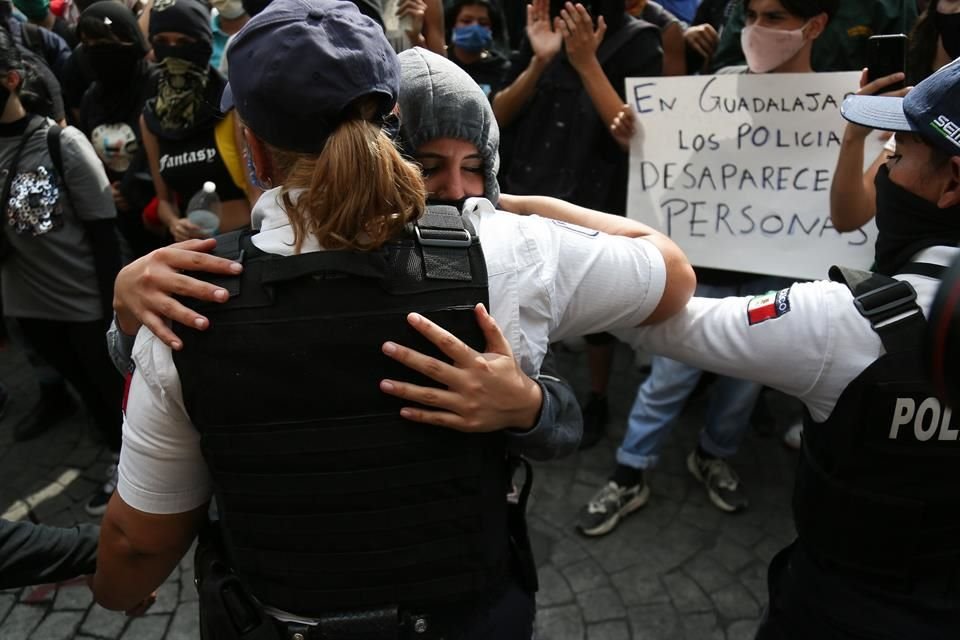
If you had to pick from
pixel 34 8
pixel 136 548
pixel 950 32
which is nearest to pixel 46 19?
pixel 34 8

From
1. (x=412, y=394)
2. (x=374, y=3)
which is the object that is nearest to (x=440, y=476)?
(x=412, y=394)

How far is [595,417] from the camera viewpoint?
12.2 ft

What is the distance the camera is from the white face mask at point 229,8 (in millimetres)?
3828

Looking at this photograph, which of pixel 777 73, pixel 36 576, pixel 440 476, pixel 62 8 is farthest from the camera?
pixel 62 8

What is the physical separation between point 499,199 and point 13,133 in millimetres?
2288

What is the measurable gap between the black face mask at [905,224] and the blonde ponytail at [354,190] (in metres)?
0.96

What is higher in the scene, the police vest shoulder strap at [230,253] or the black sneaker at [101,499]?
the police vest shoulder strap at [230,253]

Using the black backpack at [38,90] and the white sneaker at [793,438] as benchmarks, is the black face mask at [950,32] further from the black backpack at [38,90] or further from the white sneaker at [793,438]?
the black backpack at [38,90]

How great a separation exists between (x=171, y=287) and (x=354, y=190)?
1.04 ft

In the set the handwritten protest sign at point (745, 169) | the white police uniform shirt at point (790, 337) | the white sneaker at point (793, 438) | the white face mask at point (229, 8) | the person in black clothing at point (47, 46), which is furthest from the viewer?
the person in black clothing at point (47, 46)

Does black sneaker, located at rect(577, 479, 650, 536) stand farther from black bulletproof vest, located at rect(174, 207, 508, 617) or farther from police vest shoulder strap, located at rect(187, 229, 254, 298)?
police vest shoulder strap, located at rect(187, 229, 254, 298)

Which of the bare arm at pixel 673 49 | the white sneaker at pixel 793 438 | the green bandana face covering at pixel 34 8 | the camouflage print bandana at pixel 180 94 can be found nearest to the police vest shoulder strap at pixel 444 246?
the camouflage print bandana at pixel 180 94

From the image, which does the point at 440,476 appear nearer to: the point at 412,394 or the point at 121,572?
the point at 412,394

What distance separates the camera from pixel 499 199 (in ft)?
5.58
